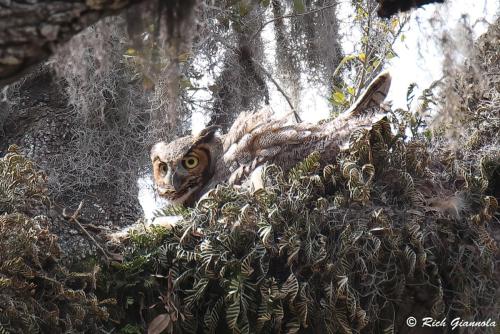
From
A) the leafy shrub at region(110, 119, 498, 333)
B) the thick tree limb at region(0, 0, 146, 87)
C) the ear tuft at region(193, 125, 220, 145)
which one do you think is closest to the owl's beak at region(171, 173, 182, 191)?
the ear tuft at region(193, 125, 220, 145)

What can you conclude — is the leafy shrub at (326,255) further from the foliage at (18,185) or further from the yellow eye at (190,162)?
the yellow eye at (190,162)

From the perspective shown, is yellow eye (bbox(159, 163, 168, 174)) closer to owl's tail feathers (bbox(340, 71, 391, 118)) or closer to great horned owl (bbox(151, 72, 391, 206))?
great horned owl (bbox(151, 72, 391, 206))

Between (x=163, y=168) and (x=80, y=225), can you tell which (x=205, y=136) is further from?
(x=80, y=225)

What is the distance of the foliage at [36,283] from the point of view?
2.36 metres

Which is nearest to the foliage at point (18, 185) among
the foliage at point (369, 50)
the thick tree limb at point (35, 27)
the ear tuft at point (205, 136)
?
the ear tuft at point (205, 136)

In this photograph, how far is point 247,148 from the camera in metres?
3.23

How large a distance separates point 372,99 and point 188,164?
83cm

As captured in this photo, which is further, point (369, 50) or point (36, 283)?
point (369, 50)

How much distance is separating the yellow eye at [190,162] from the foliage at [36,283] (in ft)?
2.78

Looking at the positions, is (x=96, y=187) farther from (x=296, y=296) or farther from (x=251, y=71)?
A: (x=296, y=296)

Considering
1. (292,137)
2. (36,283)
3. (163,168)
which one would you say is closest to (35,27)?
(36,283)

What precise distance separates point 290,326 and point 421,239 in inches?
21.7

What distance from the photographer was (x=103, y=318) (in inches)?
98.3

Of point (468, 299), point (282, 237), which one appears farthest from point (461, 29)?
point (468, 299)
